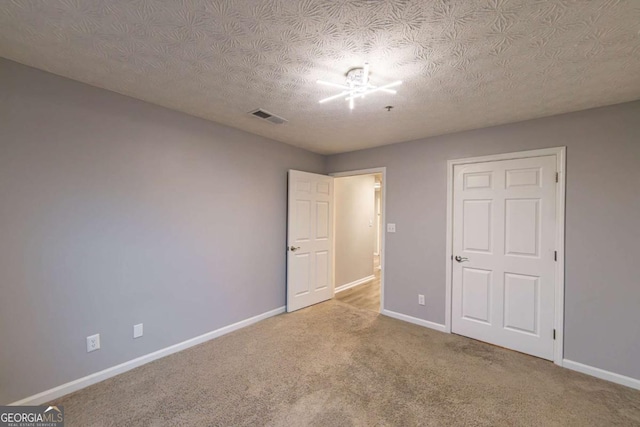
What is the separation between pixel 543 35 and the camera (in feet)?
4.57

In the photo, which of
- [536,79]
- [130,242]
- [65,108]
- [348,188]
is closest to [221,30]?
[65,108]

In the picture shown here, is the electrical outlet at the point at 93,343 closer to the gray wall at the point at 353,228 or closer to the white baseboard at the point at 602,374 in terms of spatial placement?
the gray wall at the point at 353,228

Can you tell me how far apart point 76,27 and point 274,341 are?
9.49 ft

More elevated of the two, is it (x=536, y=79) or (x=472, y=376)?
(x=536, y=79)

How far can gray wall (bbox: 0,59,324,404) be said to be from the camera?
177 centimetres

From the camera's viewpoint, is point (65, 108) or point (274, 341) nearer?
point (65, 108)

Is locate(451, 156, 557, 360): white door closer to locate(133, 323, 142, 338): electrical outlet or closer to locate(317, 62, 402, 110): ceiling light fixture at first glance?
locate(317, 62, 402, 110): ceiling light fixture

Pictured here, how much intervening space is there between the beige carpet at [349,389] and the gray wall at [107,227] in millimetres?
384

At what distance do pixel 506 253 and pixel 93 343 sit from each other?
392 centimetres

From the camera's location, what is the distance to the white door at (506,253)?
2.52 m

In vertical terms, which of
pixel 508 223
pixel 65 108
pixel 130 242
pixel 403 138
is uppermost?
pixel 403 138

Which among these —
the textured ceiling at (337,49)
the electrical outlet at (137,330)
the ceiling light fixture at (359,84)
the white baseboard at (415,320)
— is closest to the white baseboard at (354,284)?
the white baseboard at (415,320)

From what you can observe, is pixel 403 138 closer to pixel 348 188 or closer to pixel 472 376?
pixel 348 188

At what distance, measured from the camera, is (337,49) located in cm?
155
